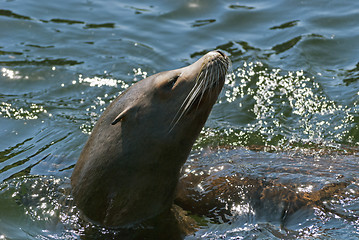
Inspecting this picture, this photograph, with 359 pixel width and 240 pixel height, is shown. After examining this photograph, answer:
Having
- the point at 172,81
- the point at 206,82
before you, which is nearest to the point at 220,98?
the point at 172,81

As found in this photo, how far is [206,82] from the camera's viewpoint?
517 cm

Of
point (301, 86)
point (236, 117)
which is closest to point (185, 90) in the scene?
point (236, 117)

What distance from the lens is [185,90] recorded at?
17.5ft

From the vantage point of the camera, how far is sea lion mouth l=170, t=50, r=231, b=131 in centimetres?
521

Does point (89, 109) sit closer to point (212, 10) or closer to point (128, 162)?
point (128, 162)

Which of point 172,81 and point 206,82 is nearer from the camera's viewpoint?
point 206,82

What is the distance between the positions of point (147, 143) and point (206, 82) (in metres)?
0.72

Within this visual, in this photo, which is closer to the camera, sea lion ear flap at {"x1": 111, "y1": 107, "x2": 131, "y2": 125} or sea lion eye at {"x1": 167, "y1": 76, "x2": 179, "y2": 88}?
sea lion ear flap at {"x1": 111, "y1": 107, "x2": 131, "y2": 125}

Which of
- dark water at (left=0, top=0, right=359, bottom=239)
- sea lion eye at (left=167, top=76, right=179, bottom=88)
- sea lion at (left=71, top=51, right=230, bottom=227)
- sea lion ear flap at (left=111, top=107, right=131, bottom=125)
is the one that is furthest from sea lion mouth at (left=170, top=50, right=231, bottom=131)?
dark water at (left=0, top=0, right=359, bottom=239)

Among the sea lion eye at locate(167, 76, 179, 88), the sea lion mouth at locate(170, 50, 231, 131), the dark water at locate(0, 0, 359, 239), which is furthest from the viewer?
the dark water at locate(0, 0, 359, 239)

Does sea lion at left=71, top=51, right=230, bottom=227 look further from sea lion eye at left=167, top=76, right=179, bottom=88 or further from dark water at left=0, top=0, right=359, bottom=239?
dark water at left=0, top=0, right=359, bottom=239

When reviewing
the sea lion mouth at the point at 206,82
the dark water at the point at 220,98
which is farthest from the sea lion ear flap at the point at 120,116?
the dark water at the point at 220,98

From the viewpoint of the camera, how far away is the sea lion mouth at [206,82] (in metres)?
5.21

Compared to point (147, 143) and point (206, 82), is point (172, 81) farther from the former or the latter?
point (147, 143)
